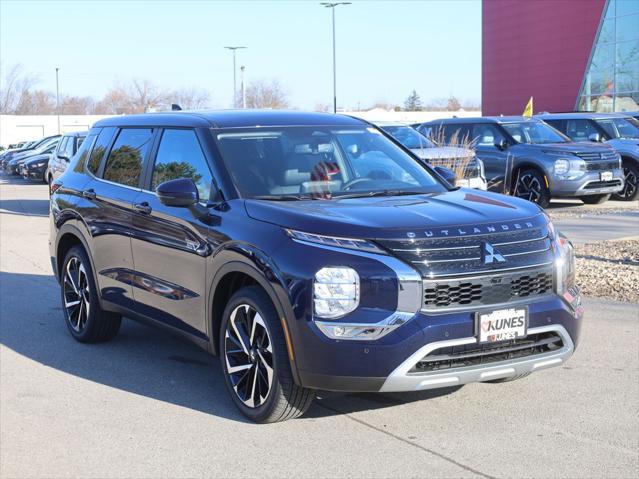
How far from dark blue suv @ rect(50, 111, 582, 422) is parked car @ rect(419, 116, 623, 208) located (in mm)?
10334

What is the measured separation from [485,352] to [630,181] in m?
14.9

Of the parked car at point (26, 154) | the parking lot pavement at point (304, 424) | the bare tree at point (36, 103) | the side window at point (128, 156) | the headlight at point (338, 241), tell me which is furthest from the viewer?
the bare tree at point (36, 103)

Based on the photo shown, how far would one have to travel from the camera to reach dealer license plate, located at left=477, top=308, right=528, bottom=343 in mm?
4770

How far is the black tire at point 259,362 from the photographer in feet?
16.3

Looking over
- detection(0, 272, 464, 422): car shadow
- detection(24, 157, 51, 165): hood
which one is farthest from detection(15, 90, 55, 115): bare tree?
detection(0, 272, 464, 422): car shadow

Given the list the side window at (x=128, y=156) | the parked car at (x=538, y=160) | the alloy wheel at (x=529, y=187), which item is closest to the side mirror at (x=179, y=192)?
the side window at (x=128, y=156)

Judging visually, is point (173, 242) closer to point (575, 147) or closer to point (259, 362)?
point (259, 362)

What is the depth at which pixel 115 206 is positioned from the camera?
267 inches

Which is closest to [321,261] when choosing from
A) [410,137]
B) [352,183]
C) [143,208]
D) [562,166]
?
[352,183]

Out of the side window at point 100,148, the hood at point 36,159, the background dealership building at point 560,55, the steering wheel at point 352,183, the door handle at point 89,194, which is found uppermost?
the background dealership building at point 560,55

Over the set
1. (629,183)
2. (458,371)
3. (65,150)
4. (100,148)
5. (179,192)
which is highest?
(100,148)

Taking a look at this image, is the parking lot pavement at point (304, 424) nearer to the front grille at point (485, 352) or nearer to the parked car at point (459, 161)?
the front grille at point (485, 352)

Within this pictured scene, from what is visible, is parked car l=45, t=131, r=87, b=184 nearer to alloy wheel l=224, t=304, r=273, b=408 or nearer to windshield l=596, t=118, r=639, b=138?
windshield l=596, t=118, r=639, b=138

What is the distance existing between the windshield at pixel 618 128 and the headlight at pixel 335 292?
52.9 ft
